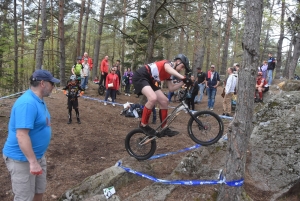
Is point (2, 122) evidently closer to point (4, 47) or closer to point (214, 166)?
point (214, 166)

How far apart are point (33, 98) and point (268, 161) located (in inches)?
163

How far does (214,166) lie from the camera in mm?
4586

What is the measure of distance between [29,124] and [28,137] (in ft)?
0.51

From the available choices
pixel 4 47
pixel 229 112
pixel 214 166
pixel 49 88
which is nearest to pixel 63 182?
pixel 49 88

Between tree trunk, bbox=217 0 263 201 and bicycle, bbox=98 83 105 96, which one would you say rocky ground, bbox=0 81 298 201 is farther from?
bicycle, bbox=98 83 105 96

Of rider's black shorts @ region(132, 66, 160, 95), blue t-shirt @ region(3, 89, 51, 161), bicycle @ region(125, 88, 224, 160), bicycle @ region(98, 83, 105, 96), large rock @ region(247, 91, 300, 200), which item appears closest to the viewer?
blue t-shirt @ region(3, 89, 51, 161)

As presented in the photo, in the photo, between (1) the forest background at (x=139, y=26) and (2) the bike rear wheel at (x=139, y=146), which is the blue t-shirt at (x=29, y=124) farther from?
(1) the forest background at (x=139, y=26)

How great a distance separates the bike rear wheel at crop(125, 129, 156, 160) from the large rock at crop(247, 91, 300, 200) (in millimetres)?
1970

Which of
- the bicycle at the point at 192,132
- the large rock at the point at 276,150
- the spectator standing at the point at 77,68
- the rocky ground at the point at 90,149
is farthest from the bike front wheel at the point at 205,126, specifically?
the spectator standing at the point at 77,68

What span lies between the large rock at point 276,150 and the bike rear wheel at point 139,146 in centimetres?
197

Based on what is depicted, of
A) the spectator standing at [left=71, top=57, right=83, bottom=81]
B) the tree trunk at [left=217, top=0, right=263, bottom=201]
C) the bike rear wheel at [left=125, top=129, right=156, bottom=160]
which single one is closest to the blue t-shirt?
the bike rear wheel at [left=125, top=129, right=156, bottom=160]

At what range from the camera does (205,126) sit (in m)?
4.82

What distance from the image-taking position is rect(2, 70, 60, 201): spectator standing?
8.86 feet

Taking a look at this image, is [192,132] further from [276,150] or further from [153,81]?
[276,150]
